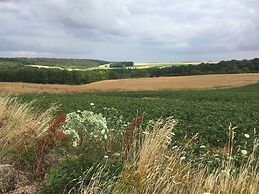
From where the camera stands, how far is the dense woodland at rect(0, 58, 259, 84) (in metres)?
95.3

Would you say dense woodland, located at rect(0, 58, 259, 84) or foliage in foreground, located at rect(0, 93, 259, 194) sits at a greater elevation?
foliage in foreground, located at rect(0, 93, 259, 194)

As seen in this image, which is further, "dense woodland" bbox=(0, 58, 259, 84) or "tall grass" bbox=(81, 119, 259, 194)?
"dense woodland" bbox=(0, 58, 259, 84)

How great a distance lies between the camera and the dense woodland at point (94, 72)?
95312 mm

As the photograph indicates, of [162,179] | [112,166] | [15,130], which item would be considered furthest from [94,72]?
[162,179]

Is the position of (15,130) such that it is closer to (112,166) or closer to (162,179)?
(112,166)

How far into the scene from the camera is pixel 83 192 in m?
3.36

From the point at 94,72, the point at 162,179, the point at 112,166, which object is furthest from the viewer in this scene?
the point at 94,72

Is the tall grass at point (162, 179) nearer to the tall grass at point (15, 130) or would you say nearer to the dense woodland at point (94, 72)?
the tall grass at point (15, 130)

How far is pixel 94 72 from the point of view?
111 m

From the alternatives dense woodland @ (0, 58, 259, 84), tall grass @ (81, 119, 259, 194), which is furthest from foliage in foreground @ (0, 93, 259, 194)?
dense woodland @ (0, 58, 259, 84)

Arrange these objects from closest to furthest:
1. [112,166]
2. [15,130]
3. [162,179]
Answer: [162,179]
[112,166]
[15,130]

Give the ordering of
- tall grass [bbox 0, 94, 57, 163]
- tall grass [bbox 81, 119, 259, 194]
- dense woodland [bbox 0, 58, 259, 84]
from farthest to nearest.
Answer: dense woodland [bbox 0, 58, 259, 84] < tall grass [bbox 0, 94, 57, 163] < tall grass [bbox 81, 119, 259, 194]

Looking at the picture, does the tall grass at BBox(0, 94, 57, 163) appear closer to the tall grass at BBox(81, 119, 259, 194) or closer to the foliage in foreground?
the foliage in foreground

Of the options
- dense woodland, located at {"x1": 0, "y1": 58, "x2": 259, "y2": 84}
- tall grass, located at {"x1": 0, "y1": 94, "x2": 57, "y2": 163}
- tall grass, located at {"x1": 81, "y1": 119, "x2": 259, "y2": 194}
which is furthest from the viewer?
dense woodland, located at {"x1": 0, "y1": 58, "x2": 259, "y2": 84}
